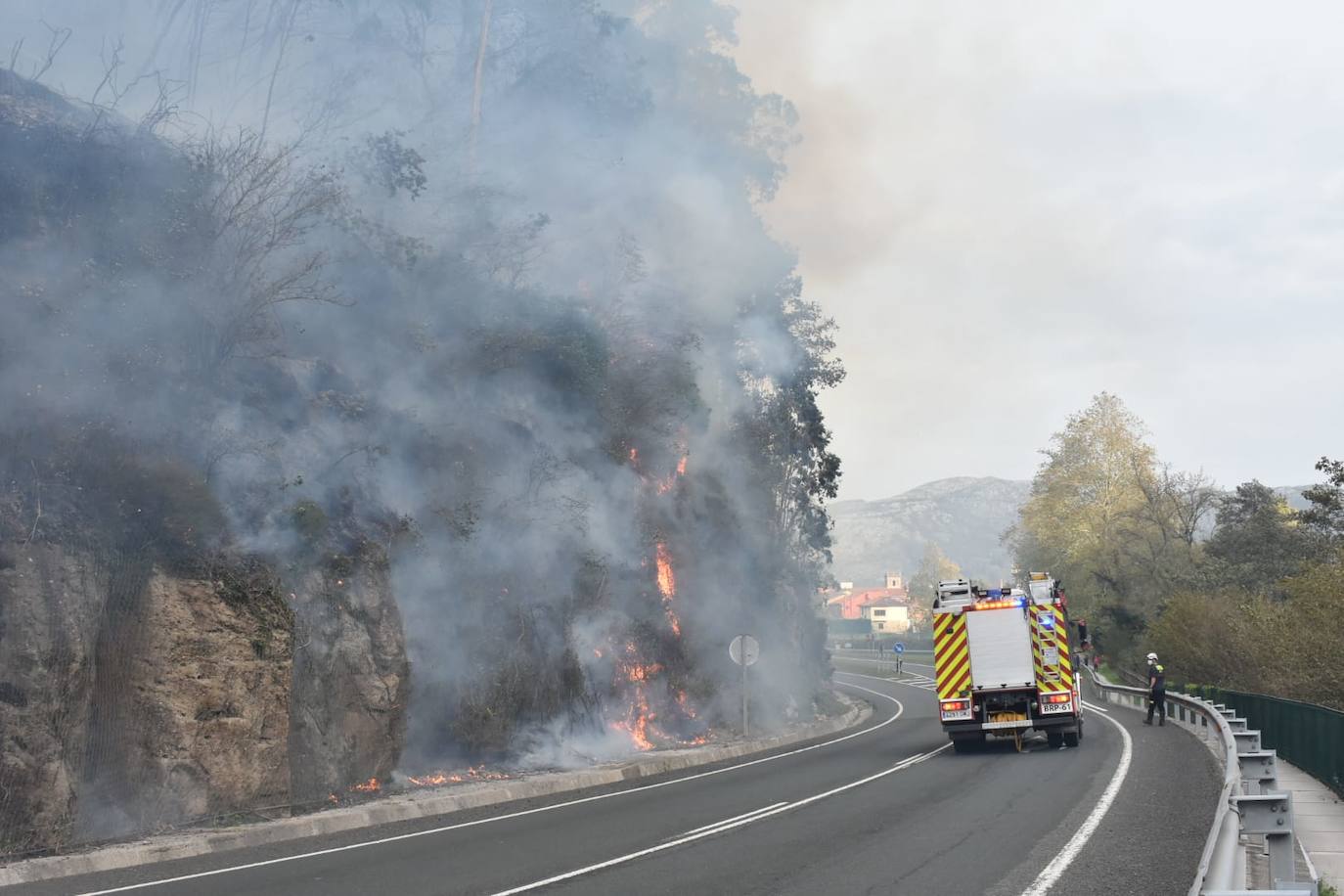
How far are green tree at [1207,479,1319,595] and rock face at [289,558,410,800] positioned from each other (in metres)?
39.0

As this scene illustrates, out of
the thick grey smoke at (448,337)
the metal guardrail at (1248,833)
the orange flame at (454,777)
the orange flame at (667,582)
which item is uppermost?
the thick grey smoke at (448,337)

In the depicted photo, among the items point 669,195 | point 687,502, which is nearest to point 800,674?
point 687,502

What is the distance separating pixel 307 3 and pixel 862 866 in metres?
30.0

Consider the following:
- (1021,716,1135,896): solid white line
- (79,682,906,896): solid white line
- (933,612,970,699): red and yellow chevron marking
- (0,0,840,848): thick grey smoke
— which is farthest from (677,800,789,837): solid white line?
(933,612,970,699): red and yellow chevron marking

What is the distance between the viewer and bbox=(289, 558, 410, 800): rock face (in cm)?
1508

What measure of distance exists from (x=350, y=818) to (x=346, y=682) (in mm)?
3004

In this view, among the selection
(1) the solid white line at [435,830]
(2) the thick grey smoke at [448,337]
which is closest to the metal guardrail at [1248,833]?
(1) the solid white line at [435,830]

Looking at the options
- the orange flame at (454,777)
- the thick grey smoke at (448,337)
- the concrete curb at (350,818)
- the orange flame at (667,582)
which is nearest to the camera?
the concrete curb at (350,818)

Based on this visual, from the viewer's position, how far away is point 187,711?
1296 cm

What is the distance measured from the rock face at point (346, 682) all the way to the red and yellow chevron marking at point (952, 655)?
386 inches

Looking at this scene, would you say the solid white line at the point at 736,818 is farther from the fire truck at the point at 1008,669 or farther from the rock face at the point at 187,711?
the fire truck at the point at 1008,669

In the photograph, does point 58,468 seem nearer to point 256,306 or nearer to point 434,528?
point 256,306

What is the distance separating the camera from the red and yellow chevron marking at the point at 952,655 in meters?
20.6

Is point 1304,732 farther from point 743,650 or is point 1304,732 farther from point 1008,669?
point 743,650
